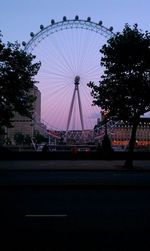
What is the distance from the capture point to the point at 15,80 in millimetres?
42844

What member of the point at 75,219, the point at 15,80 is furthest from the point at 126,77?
the point at 75,219

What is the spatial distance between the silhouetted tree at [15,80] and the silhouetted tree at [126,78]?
5.19 meters

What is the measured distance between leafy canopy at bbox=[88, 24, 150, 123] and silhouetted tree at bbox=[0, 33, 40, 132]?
5115 mm

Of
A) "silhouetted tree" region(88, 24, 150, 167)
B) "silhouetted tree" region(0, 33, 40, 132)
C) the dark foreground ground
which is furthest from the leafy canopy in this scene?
the dark foreground ground

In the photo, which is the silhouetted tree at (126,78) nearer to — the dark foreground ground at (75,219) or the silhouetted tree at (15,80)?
the silhouetted tree at (15,80)

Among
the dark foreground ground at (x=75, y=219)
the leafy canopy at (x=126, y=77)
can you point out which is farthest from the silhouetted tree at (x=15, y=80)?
the dark foreground ground at (x=75, y=219)

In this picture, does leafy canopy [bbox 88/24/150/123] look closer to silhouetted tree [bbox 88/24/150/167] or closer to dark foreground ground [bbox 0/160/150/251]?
silhouetted tree [bbox 88/24/150/167]

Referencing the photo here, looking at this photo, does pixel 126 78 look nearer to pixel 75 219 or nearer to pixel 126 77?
pixel 126 77

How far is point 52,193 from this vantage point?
68.7ft

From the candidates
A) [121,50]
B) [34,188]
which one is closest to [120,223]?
[34,188]

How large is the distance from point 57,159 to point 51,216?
49.1 m

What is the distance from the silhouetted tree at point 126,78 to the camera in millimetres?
43375

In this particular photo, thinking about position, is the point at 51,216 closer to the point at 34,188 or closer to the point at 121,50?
the point at 34,188

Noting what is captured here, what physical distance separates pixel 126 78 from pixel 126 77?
0.13 metres
